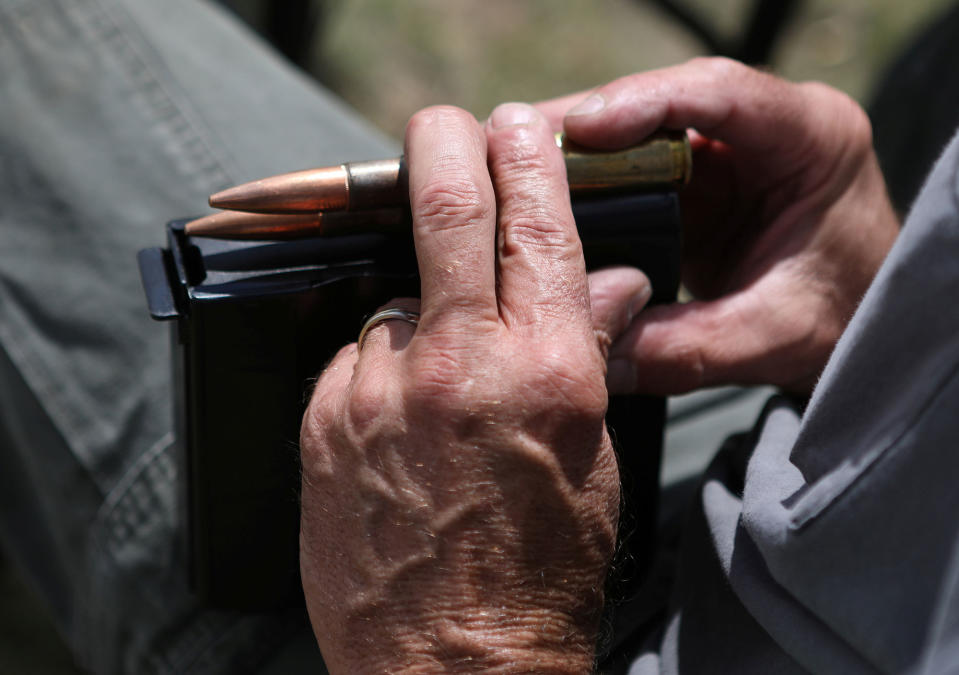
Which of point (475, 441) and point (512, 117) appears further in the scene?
point (512, 117)

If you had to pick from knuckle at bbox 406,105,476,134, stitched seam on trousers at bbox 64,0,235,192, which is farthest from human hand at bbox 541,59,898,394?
stitched seam on trousers at bbox 64,0,235,192

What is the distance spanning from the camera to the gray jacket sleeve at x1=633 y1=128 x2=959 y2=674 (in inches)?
18.9

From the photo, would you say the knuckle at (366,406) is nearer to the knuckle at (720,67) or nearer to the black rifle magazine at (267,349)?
the black rifle magazine at (267,349)

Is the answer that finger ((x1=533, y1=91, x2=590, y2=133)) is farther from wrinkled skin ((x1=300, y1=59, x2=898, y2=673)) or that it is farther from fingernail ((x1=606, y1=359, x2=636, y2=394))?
fingernail ((x1=606, y1=359, x2=636, y2=394))

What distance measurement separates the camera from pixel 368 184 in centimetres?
64

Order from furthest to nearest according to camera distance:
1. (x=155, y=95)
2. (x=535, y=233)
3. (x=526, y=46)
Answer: (x=526, y=46)
(x=155, y=95)
(x=535, y=233)

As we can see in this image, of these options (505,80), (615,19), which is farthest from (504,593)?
(615,19)

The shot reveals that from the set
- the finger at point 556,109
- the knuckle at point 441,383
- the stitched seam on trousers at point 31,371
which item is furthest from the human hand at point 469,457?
the stitched seam on trousers at point 31,371

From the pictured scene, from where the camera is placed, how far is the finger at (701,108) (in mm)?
711

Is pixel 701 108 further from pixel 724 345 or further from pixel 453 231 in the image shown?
pixel 453 231

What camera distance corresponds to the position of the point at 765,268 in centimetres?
86

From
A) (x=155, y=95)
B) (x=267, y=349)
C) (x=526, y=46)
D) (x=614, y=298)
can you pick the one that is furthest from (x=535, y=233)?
(x=526, y=46)

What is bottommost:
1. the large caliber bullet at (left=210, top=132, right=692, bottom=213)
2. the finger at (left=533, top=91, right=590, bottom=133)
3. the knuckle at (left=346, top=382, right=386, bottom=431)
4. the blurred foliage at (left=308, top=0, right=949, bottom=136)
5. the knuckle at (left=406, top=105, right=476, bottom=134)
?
the blurred foliage at (left=308, top=0, right=949, bottom=136)

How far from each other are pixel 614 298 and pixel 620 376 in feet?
0.32
